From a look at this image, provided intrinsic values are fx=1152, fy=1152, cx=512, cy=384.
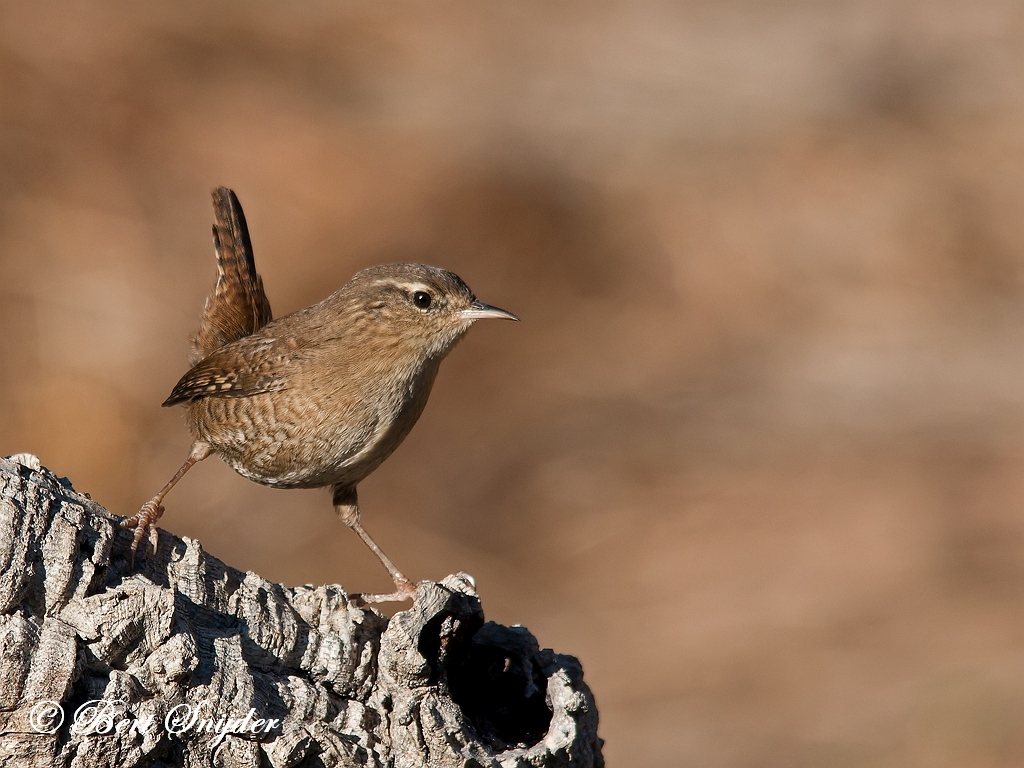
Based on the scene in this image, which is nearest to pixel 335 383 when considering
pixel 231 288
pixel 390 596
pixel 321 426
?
pixel 321 426

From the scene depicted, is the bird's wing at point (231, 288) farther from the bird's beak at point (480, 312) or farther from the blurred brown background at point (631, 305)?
the blurred brown background at point (631, 305)

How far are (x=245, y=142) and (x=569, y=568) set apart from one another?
4248 millimetres

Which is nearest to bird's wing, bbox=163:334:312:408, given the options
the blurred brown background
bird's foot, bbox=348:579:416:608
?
bird's foot, bbox=348:579:416:608

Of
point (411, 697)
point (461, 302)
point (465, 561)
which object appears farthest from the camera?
point (465, 561)

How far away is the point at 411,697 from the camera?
3127mm

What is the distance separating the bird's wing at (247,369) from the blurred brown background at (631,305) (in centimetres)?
399

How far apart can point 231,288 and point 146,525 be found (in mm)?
1853

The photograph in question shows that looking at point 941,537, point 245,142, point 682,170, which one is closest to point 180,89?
point 245,142

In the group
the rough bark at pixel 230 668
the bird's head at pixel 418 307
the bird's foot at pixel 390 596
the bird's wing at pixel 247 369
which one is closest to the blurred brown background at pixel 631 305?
the bird's foot at pixel 390 596

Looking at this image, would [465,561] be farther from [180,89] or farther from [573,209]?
[180,89]

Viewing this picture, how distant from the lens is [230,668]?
2.84 m

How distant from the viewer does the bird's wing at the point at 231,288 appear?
4.84 metres

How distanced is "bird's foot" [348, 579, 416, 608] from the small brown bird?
1 cm

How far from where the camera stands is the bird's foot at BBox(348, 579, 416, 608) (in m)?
3.63
